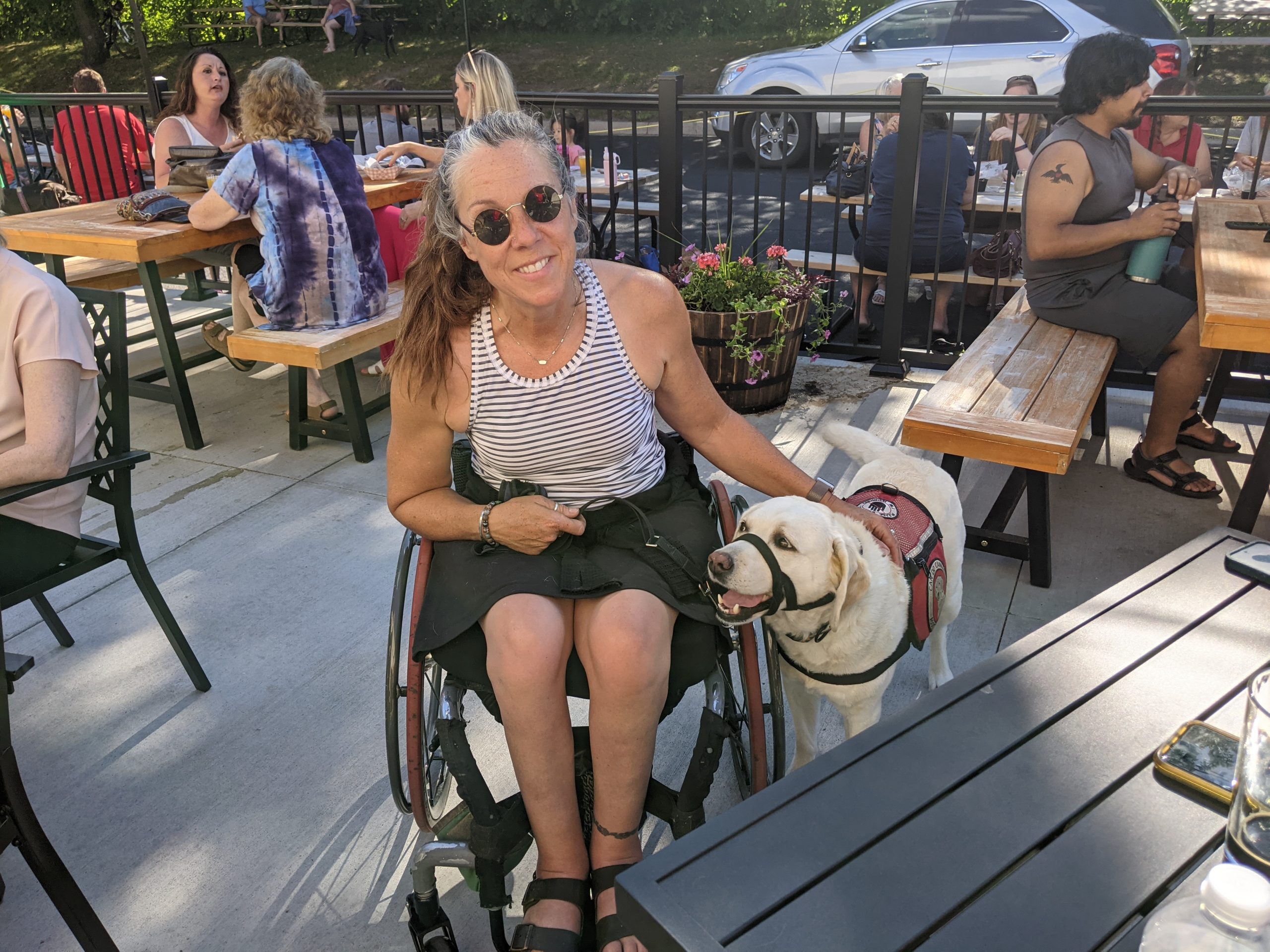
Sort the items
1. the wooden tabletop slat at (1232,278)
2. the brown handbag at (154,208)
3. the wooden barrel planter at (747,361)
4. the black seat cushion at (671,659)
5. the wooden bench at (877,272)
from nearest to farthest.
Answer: the black seat cushion at (671,659) → the wooden tabletop slat at (1232,278) → the wooden barrel planter at (747,361) → the brown handbag at (154,208) → the wooden bench at (877,272)

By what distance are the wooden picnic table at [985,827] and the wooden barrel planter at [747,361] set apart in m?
3.09

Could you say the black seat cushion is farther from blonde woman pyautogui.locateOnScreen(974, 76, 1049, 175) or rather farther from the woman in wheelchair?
blonde woman pyautogui.locateOnScreen(974, 76, 1049, 175)

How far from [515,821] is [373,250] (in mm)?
3361

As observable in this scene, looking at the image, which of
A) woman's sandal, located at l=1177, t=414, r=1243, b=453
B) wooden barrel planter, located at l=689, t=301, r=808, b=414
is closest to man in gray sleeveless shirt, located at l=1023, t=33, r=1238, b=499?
woman's sandal, located at l=1177, t=414, r=1243, b=453

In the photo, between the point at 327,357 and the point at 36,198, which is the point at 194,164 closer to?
the point at 327,357

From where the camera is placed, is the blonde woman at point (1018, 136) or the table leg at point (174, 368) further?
the blonde woman at point (1018, 136)

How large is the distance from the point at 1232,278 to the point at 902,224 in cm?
208

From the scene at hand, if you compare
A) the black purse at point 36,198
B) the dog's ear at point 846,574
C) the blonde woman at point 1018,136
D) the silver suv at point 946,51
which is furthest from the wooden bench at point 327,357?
the silver suv at point 946,51

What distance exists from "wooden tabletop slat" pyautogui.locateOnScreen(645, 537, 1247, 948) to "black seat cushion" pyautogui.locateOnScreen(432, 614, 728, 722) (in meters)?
0.64

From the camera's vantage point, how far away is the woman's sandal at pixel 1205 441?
436cm

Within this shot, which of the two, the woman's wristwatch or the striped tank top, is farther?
the woman's wristwatch

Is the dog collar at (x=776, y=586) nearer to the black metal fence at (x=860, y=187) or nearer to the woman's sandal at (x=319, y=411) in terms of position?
the black metal fence at (x=860, y=187)

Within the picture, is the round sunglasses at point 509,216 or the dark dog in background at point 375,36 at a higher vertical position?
the dark dog in background at point 375,36

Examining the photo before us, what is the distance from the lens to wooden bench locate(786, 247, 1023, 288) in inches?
227
